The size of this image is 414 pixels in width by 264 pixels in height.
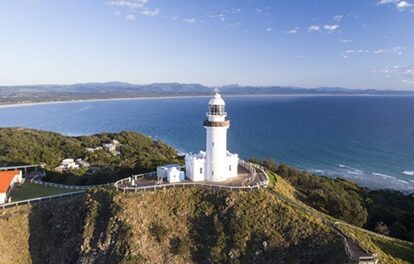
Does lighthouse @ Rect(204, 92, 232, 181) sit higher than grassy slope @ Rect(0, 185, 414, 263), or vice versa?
lighthouse @ Rect(204, 92, 232, 181)

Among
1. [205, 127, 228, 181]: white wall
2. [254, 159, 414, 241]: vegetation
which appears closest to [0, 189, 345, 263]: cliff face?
[205, 127, 228, 181]: white wall

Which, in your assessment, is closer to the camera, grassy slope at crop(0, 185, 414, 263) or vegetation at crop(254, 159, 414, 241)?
grassy slope at crop(0, 185, 414, 263)

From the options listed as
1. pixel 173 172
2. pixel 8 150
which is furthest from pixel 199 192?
pixel 8 150

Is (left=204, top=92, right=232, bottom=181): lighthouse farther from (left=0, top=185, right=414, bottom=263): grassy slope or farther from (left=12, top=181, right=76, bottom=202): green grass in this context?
(left=12, top=181, right=76, bottom=202): green grass

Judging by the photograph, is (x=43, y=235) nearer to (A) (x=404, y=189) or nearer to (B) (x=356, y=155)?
(A) (x=404, y=189)

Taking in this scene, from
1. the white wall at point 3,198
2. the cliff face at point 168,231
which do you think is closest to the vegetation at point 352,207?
the cliff face at point 168,231

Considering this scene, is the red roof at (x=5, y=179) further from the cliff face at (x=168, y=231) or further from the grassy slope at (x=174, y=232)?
the cliff face at (x=168, y=231)
